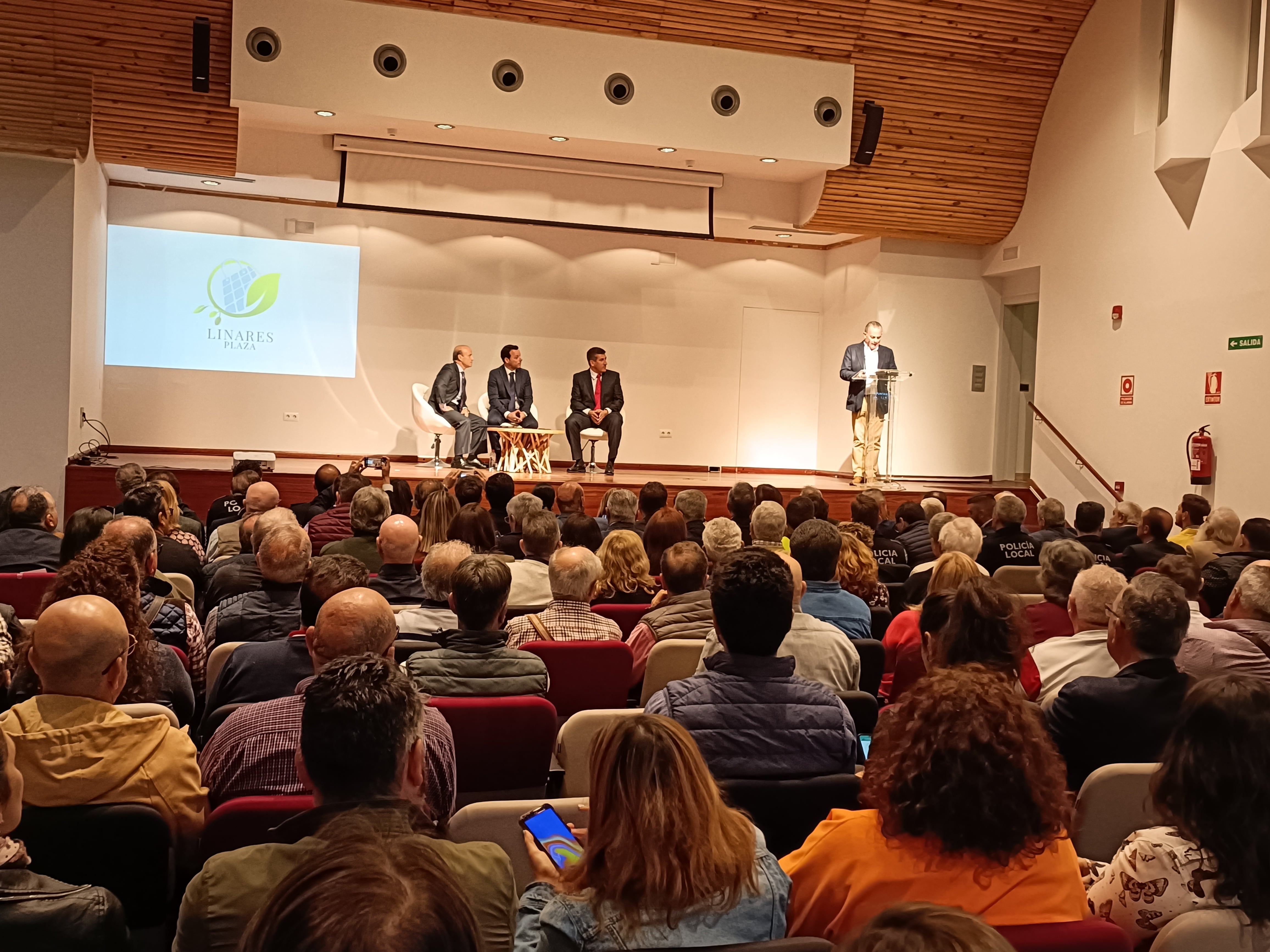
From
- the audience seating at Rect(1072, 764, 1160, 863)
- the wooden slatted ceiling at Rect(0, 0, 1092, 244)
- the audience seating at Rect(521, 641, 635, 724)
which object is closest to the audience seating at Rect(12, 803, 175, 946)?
the audience seating at Rect(521, 641, 635, 724)

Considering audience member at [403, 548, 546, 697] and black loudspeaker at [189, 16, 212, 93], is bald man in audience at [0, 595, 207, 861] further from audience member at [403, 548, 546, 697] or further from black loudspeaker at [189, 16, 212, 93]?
black loudspeaker at [189, 16, 212, 93]

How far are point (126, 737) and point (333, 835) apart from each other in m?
1.49

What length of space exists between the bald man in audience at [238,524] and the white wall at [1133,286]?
7467 mm

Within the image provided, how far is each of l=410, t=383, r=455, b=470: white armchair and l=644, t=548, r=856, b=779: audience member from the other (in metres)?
8.35

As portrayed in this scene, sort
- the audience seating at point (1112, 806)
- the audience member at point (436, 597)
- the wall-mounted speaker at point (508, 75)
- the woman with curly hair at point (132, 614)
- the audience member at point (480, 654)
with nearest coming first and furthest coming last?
1. the audience seating at point (1112, 806)
2. the woman with curly hair at point (132, 614)
3. the audience member at point (480, 654)
4. the audience member at point (436, 597)
5. the wall-mounted speaker at point (508, 75)

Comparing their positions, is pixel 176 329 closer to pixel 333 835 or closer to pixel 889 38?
pixel 889 38

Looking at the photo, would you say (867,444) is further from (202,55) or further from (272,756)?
(272,756)

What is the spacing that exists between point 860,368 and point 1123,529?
5.19 metres

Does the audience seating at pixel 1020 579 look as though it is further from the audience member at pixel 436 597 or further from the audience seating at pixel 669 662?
the audience member at pixel 436 597

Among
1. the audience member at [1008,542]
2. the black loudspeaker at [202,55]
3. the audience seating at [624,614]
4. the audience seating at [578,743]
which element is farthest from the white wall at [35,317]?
the audience seating at [578,743]

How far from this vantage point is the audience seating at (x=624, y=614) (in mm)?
4246

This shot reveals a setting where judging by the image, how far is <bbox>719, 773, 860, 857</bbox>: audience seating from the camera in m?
2.33

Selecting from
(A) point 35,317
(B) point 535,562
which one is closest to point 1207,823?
(B) point 535,562

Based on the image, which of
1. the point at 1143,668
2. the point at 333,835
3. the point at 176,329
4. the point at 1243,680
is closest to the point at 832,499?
the point at 176,329
